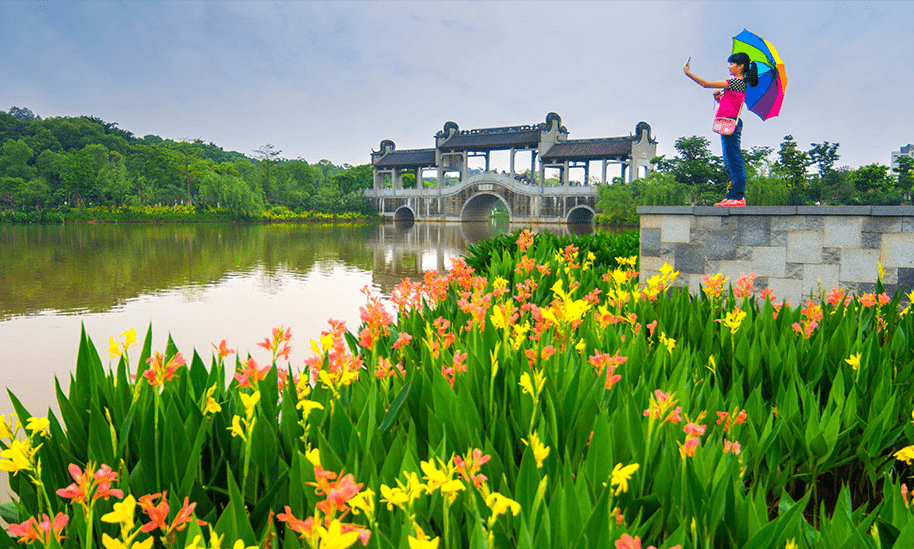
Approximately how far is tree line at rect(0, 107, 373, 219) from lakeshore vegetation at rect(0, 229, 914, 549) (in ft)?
131

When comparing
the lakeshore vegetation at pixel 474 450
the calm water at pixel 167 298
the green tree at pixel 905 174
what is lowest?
the calm water at pixel 167 298

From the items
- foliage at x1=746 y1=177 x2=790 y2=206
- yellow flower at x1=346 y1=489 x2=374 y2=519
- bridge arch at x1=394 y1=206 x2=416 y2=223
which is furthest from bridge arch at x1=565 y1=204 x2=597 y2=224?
yellow flower at x1=346 y1=489 x2=374 y2=519

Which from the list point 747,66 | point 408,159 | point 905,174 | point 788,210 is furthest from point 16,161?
point 905,174

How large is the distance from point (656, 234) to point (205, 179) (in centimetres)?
3995

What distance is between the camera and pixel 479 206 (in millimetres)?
50156

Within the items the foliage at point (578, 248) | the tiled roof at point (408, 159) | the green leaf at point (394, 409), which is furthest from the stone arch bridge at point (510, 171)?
the green leaf at point (394, 409)

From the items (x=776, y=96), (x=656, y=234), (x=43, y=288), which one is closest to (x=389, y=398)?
(x=656, y=234)

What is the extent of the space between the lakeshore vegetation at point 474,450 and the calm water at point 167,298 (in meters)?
2.46

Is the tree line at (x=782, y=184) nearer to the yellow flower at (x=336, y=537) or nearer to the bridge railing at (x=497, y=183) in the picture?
the bridge railing at (x=497, y=183)

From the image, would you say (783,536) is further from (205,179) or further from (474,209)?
(474,209)

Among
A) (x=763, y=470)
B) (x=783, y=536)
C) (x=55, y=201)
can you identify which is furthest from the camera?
(x=55, y=201)

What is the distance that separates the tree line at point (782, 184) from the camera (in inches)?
1131

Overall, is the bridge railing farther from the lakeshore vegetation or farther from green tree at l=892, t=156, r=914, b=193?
the lakeshore vegetation

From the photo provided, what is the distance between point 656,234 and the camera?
5.47 m
